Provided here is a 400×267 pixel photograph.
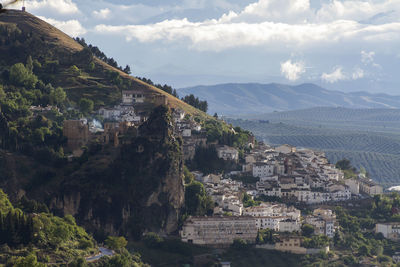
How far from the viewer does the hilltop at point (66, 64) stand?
127250mm

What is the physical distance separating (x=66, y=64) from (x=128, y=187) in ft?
138

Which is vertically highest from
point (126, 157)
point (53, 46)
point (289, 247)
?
point (53, 46)

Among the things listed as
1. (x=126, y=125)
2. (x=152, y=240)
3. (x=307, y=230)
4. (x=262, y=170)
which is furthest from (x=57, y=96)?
(x=307, y=230)

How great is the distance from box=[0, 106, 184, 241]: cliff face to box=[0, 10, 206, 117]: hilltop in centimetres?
2532

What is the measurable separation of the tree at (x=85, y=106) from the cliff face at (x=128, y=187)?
19452 millimetres

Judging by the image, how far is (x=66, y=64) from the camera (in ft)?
441

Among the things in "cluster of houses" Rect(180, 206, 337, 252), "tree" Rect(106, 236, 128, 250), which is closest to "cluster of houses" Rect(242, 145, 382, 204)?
"cluster of houses" Rect(180, 206, 337, 252)

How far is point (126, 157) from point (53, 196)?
911cm

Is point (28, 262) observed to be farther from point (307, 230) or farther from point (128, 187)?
point (307, 230)

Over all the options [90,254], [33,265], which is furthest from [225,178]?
[33,265]

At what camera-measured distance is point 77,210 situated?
95.1 meters

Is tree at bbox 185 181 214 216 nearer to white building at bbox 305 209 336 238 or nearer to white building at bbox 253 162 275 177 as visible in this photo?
white building at bbox 305 209 336 238

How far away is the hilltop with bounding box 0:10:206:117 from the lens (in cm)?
12725

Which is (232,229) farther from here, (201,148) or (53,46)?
(53,46)
